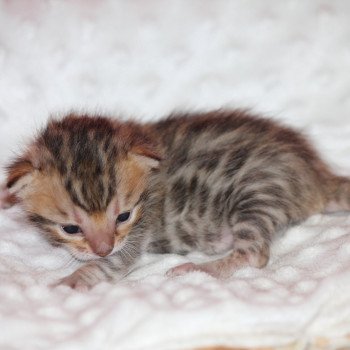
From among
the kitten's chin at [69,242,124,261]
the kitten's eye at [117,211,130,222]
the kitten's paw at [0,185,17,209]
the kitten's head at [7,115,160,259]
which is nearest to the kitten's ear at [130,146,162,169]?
the kitten's head at [7,115,160,259]

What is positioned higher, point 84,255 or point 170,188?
point 170,188

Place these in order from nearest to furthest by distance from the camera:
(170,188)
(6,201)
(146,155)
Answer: (146,155)
(170,188)
(6,201)

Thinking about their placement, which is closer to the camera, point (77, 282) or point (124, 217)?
point (77, 282)

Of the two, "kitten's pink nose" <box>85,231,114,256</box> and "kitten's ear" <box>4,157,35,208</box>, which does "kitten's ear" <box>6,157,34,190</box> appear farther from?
"kitten's pink nose" <box>85,231,114,256</box>

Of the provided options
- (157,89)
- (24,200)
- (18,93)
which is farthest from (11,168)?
(157,89)

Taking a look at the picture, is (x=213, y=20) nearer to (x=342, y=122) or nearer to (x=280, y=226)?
(x=342, y=122)

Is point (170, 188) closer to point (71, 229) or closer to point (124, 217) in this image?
point (124, 217)

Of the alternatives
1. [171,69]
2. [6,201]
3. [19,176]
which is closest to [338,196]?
[171,69]
